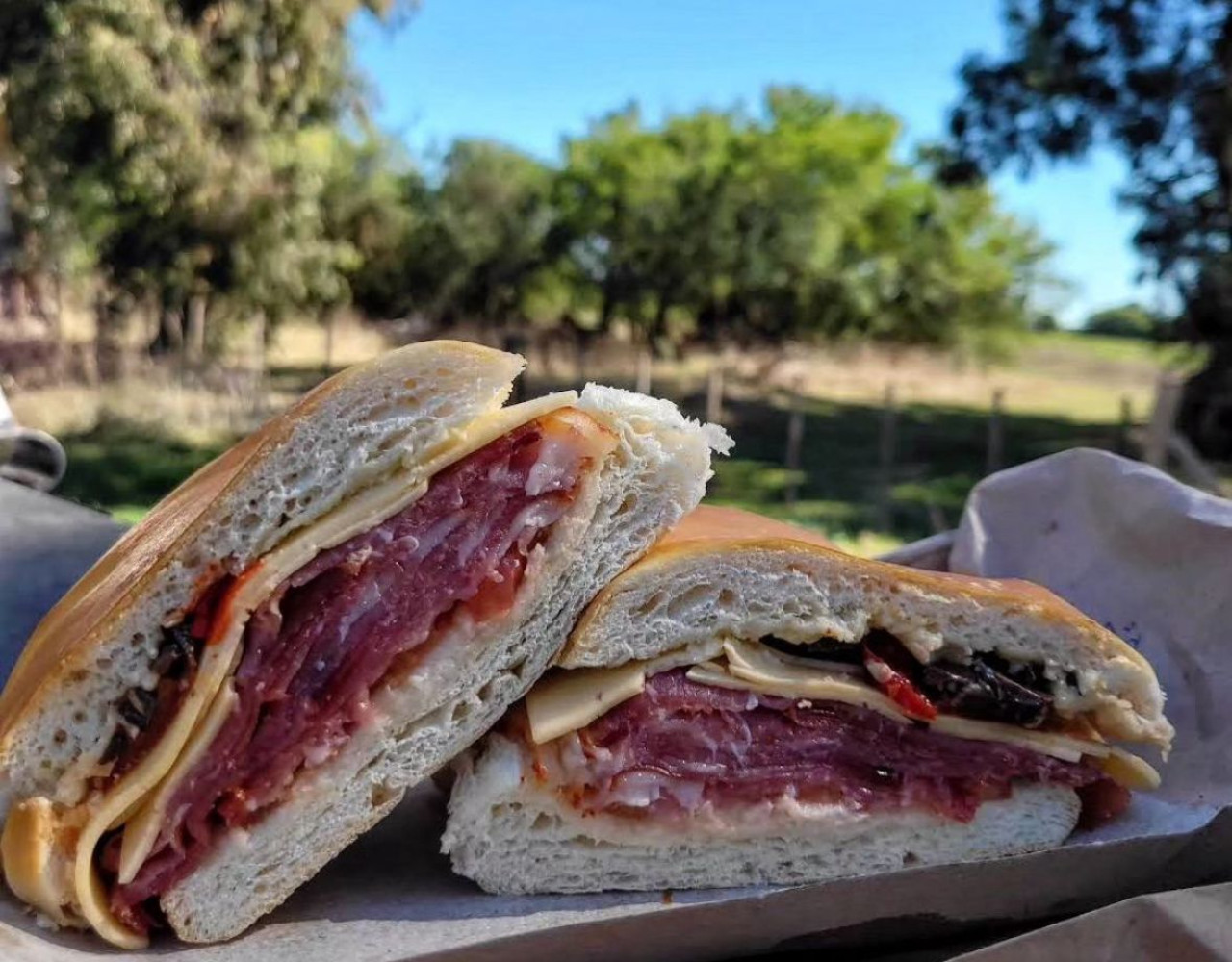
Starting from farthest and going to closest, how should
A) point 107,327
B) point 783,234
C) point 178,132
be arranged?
point 783,234
point 107,327
point 178,132

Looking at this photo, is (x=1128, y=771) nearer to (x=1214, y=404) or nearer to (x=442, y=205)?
(x=1214, y=404)

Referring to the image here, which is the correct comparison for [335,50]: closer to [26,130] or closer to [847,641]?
[26,130]

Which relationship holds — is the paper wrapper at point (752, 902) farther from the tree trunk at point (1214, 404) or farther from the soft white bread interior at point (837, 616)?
the tree trunk at point (1214, 404)

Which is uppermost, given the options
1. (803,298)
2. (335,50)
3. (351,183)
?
(335,50)

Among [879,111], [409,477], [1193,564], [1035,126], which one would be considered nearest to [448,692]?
[409,477]

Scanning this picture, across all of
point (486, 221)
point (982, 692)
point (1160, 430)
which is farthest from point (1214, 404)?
point (486, 221)

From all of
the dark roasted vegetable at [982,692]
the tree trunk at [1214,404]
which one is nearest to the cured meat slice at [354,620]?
the dark roasted vegetable at [982,692]
